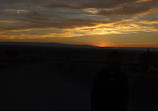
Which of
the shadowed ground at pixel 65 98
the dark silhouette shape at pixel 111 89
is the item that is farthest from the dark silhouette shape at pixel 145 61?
the dark silhouette shape at pixel 111 89

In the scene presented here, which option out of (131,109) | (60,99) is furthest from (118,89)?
(60,99)

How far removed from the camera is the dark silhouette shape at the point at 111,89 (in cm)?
347

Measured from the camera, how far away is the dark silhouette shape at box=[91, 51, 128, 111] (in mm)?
3471

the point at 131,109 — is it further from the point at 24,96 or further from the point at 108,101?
the point at 24,96

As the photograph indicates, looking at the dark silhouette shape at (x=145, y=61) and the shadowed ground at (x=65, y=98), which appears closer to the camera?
the shadowed ground at (x=65, y=98)

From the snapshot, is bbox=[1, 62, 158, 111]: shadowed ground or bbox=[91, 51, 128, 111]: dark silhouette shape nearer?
bbox=[91, 51, 128, 111]: dark silhouette shape

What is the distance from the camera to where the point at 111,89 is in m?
3.47

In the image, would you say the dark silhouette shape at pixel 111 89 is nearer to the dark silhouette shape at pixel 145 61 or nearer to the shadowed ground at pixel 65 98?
the shadowed ground at pixel 65 98

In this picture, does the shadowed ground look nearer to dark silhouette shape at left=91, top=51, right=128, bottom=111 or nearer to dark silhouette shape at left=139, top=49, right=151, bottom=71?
dark silhouette shape at left=91, top=51, right=128, bottom=111

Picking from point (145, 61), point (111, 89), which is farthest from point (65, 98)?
point (145, 61)

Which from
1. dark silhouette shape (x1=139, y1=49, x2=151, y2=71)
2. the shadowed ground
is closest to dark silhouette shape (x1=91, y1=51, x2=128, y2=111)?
the shadowed ground

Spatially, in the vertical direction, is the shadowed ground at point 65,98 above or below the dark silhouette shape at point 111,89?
below

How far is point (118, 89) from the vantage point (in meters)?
3.48

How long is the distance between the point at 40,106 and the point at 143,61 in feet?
49.1
